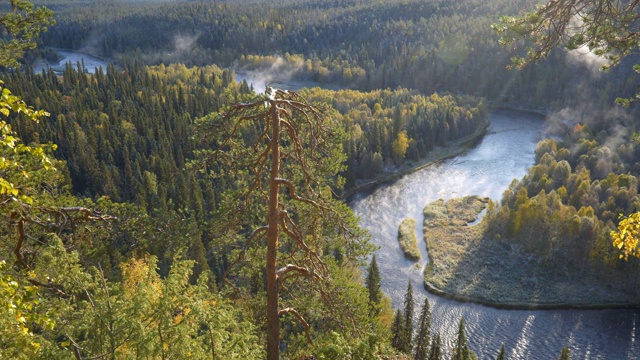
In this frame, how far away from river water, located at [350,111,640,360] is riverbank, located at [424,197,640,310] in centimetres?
114

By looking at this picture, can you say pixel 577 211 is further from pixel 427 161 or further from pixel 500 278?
pixel 427 161

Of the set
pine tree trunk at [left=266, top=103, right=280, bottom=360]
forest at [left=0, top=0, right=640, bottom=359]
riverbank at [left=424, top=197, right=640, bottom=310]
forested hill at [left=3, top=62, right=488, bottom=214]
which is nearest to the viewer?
forest at [left=0, top=0, right=640, bottom=359]

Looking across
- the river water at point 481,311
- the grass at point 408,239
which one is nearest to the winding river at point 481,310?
the river water at point 481,311

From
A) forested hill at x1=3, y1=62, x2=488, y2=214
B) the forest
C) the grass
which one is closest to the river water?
the grass

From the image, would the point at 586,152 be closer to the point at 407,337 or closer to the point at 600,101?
the point at 600,101

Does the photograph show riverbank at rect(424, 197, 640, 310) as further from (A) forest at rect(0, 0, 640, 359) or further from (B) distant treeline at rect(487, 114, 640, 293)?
(A) forest at rect(0, 0, 640, 359)

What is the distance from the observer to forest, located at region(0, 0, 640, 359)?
10859 mm

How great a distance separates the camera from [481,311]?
51.7 m

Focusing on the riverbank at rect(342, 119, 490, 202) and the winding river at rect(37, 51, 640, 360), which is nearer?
the winding river at rect(37, 51, 640, 360)

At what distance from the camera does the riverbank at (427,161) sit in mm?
84188

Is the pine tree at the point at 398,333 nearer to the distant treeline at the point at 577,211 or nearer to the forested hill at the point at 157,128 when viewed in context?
the forested hill at the point at 157,128

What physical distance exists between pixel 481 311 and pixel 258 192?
4390cm

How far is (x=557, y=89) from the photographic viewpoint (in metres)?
140

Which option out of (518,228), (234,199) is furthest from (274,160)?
(518,228)
